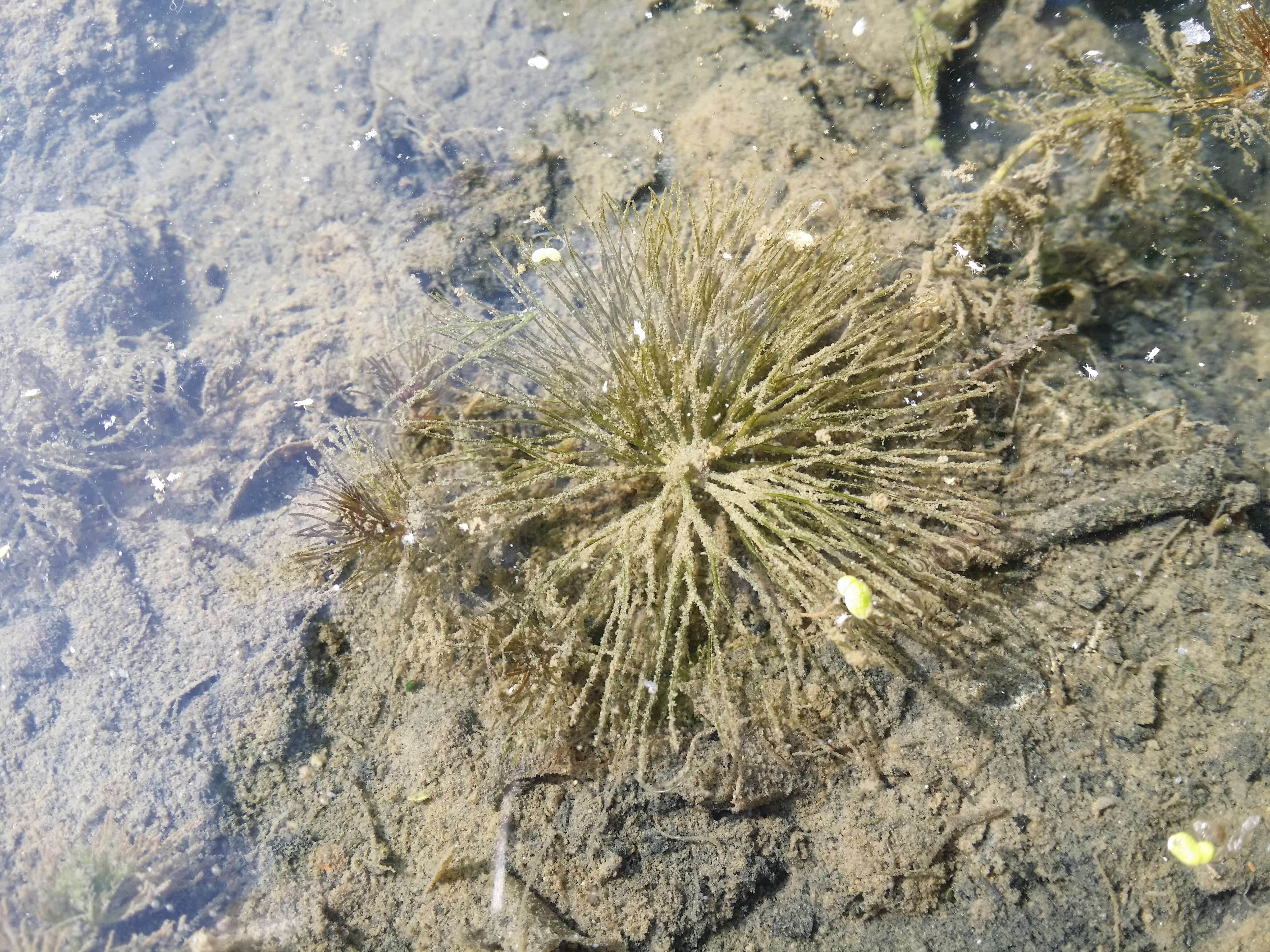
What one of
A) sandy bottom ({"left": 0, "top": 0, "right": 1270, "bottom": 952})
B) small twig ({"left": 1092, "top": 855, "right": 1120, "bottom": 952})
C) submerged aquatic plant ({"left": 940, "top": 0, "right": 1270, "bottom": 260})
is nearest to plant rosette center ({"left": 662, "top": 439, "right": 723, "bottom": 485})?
sandy bottom ({"left": 0, "top": 0, "right": 1270, "bottom": 952})

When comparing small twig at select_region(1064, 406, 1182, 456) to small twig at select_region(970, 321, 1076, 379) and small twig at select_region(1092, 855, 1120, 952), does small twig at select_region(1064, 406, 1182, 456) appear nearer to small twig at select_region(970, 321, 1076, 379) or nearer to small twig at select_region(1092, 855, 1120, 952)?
small twig at select_region(970, 321, 1076, 379)

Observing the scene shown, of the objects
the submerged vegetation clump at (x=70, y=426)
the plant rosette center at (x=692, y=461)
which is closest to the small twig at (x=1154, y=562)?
the plant rosette center at (x=692, y=461)

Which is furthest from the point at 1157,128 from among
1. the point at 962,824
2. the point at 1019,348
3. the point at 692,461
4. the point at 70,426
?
the point at 70,426

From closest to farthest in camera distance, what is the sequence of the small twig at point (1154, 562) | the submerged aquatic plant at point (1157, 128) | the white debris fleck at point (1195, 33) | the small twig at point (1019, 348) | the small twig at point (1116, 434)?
1. the small twig at point (1154, 562)
2. the small twig at point (1116, 434)
3. the small twig at point (1019, 348)
4. the submerged aquatic plant at point (1157, 128)
5. the white debris fleck at point (1195, 33)

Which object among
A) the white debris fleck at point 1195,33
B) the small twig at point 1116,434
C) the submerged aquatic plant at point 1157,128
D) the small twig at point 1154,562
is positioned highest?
the white debris fleck at point 1195,33

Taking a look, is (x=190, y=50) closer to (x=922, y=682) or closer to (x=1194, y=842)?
(x=922, y=682)

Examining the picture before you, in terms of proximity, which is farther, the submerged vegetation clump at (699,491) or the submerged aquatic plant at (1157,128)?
the submerged aquatic plant at (1157,128)

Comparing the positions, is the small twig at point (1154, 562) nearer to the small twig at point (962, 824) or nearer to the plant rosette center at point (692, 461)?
the small twig at point (962, 824)
